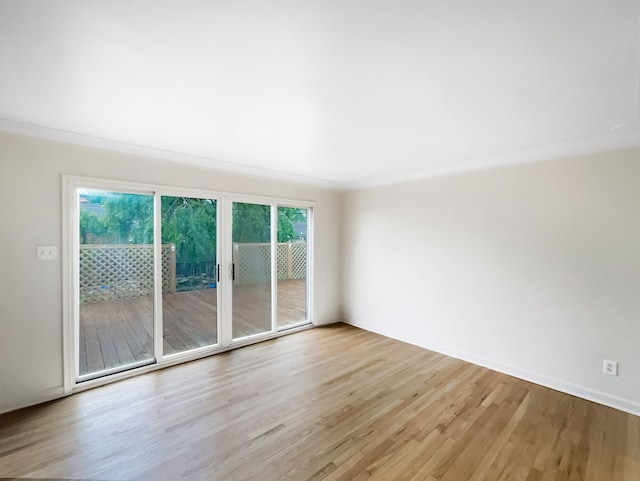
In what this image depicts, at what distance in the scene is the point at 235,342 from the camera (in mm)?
3738

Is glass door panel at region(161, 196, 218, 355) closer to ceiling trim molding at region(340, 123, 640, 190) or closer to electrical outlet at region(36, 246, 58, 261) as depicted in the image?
electrical outlet at region(36, 246, 58, 261)

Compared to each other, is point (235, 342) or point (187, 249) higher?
point (187, 249)

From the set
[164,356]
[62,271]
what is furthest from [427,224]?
[62,271]

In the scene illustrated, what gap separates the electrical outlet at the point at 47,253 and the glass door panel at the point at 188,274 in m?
0.91

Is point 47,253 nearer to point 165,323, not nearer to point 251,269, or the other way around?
point 165,323

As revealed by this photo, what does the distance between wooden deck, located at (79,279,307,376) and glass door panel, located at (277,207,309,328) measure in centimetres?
14

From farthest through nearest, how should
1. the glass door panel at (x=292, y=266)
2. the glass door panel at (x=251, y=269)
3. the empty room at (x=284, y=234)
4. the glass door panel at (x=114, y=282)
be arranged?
the glass door panel at (x=292, y=266) → the glass door panel at (x=251, y=269) → the glass door panel at (x=114, y=282) → the empty room at (x=284, y=234)

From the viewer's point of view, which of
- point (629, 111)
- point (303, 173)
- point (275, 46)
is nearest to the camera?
point (275, 46)

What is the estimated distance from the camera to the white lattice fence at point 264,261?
382 centimetres

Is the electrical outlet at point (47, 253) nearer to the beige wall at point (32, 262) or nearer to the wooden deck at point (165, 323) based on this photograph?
the beige wall at point (32, 262)

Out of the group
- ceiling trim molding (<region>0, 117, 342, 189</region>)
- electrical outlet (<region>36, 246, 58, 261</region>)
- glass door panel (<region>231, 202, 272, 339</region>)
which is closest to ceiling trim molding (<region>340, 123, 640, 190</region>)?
ceiling trim molding (<region>0, 117, 342, 189</region>)

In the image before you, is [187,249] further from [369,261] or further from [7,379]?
[369,261]

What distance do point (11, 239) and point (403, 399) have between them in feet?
12.1

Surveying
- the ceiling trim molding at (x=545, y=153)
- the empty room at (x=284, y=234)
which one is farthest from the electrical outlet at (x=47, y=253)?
the ceiling trim molding at (x=545, y=153)
